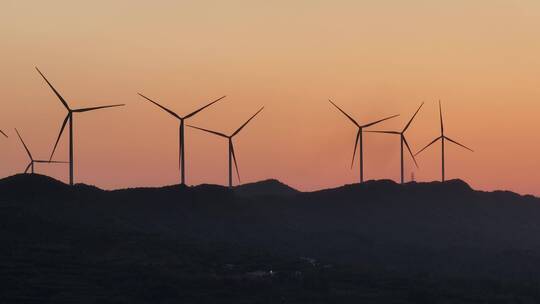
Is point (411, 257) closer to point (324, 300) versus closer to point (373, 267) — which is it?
point (373, 267)

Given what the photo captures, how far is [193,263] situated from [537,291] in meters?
33.8

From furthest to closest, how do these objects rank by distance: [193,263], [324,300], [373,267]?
[373,267]
[193,263]
[324,300]

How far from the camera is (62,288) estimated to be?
12962 cm

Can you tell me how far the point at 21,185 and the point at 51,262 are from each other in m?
44.0

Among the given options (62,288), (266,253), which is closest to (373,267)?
(266,253)

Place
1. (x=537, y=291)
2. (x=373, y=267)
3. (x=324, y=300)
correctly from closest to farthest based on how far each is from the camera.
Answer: (x=324, y=300), (x=537, y=291), (x=373, y=267)

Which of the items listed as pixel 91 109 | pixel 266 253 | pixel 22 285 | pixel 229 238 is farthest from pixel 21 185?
pixel 22 285

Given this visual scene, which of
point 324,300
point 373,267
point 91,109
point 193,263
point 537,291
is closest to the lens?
point 324,300

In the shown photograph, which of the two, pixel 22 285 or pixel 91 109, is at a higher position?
pixel 91 109

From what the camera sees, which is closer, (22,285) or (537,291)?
(22,285)

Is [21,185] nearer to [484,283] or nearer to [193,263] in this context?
[193,263]

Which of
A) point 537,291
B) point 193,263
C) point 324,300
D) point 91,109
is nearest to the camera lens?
point 324,300

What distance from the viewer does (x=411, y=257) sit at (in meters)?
180

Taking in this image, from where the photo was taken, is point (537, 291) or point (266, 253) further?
point (266, 253)
